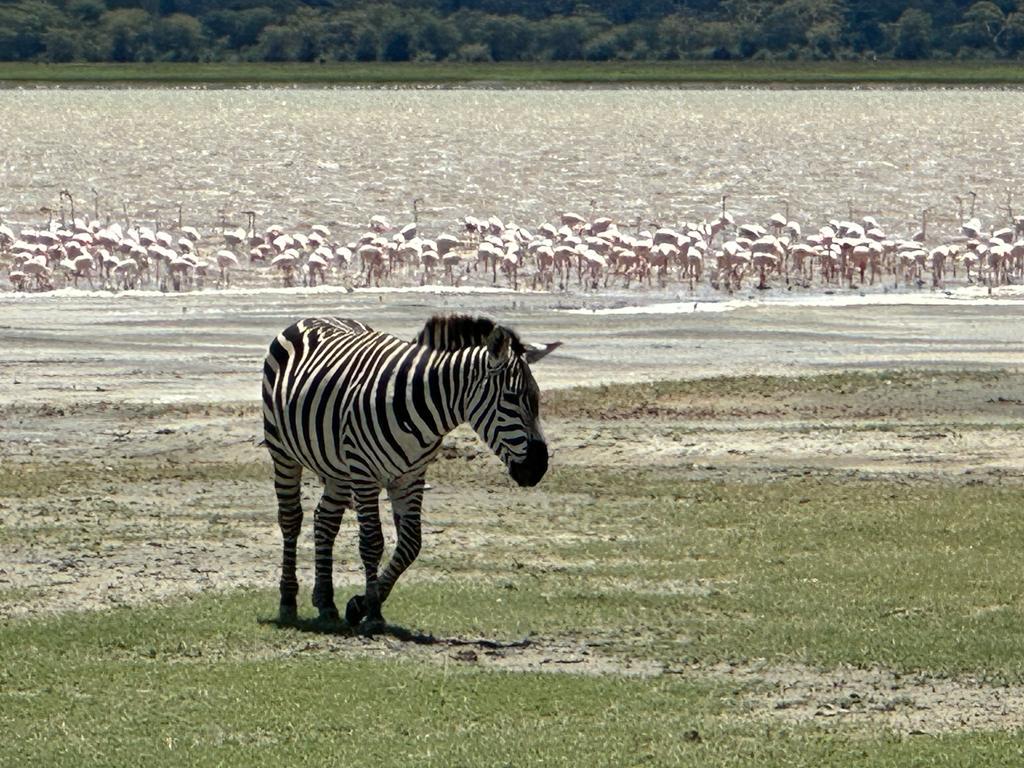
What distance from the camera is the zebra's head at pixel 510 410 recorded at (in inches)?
383

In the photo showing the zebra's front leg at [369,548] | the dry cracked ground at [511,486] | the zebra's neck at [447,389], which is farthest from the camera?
the zebra's front leg at [369,548]

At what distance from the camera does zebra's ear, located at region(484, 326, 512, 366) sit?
389 inches

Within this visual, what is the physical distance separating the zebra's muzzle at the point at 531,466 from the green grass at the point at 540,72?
150794mm

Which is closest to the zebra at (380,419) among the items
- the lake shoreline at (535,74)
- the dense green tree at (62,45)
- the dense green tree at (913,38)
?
the lake shoreline at (535,74)

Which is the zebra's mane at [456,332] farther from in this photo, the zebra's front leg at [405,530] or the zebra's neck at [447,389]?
the zebra's front leg at [405,530]

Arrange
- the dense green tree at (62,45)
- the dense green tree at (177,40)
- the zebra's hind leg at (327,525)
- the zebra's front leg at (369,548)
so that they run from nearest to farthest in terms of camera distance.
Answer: the zebra's front leg at (369,548), the zebra's hind leg at (327,525), the dense green tree at (62,45), the dense green tree at (177,40)

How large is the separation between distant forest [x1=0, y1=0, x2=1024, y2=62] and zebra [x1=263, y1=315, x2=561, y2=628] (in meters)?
175

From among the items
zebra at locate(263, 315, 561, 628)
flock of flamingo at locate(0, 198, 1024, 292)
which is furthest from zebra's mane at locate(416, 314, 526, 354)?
flock of flamingo at locate(0, 198, 1024, 292)

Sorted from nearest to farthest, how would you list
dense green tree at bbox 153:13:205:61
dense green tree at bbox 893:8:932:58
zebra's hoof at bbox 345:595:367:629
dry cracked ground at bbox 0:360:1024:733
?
dry cracked ground at bbox 0:360:1024:733
zebra's hoof at bbox 345:595:367:629
dense green tree at bbox 153:13:205:61
dense green tree at bbox 893:8:932:58

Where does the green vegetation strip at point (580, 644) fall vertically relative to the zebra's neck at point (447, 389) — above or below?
below

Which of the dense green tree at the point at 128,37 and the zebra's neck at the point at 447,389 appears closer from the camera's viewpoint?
the zebra's neck at the point at 447,389

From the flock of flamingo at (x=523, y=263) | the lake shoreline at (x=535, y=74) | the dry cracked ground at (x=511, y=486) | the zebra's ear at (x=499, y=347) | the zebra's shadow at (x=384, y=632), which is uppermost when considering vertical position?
the zebra's ear at (x=499, y=347)

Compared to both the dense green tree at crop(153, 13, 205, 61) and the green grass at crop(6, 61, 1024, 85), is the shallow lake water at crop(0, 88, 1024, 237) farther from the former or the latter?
the dense green tree at crop(153, 13, 205, 61)

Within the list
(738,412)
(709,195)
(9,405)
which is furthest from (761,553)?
(709,195)
